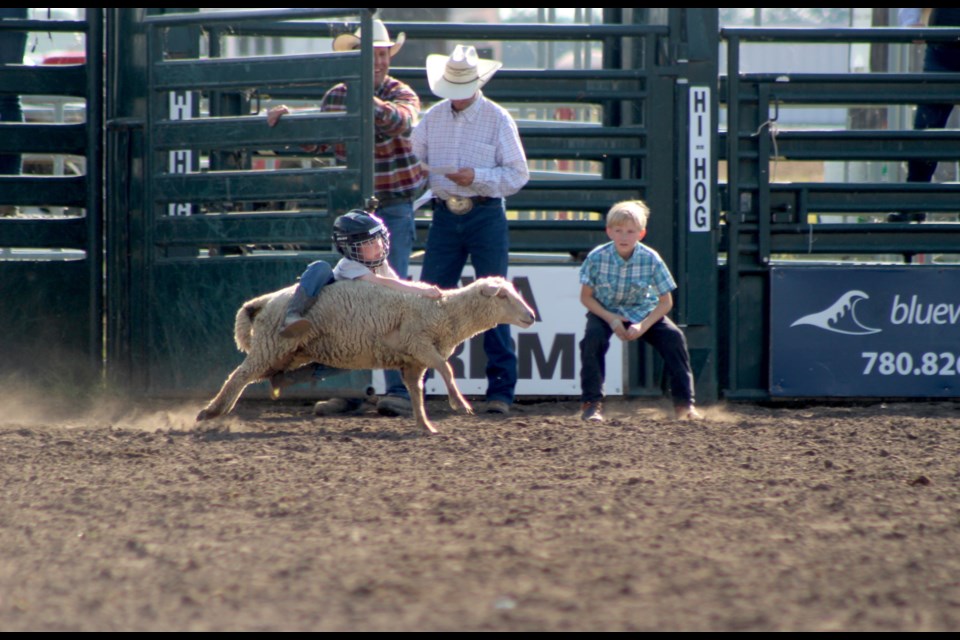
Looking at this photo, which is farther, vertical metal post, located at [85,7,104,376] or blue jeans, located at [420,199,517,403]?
vertical metal post, located at [85,7,104,376]

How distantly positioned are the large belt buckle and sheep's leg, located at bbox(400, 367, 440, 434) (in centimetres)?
129

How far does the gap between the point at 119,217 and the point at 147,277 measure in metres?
0.50

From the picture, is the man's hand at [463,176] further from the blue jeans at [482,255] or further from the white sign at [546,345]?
the white sign at [546,345]

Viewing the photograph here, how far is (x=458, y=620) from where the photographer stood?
10.3ft

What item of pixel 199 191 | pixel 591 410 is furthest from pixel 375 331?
pixel 199 191

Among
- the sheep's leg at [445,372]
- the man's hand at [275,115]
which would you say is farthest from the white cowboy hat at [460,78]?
the sheep's leg at [445,372]

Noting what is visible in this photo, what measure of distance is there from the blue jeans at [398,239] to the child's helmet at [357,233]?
797 mm

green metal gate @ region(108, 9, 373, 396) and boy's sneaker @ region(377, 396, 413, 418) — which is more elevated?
green metal gate @ region(108, 9, 373, 396)

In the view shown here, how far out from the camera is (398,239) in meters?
7.66

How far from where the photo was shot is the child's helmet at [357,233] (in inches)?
265

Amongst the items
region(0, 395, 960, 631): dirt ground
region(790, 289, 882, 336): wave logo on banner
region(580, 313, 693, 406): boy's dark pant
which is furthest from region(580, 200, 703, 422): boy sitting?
region(790, 289, 882, 336): wave logo on banner

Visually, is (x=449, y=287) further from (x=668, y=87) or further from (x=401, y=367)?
(x=668, y=87)

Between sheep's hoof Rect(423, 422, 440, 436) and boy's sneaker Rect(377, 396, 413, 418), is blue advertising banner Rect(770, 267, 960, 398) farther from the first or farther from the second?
sheep's hoof Rect(423, 422, 440, 436)

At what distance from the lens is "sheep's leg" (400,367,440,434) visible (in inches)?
257
